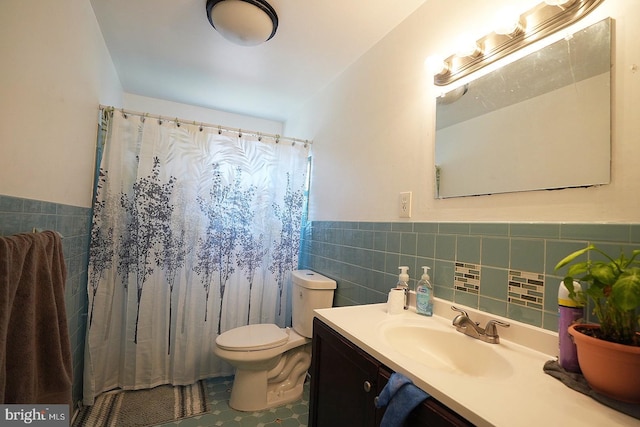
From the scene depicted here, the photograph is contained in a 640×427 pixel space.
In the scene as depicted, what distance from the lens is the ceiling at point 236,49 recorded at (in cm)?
144

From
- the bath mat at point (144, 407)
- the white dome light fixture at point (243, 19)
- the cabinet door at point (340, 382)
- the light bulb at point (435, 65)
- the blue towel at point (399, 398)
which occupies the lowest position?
the bath mat at point (144, 407)

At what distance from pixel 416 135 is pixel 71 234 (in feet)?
6.18

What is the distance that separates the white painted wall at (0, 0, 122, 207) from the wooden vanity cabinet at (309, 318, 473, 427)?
122 centimetres

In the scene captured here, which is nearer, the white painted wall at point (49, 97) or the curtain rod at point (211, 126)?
the white painted wall at point (49, 97)

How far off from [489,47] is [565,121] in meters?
0.42

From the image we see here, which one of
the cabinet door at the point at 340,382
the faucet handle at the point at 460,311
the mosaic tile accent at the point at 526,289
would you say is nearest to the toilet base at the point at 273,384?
the cabinet door at the point at 340,382

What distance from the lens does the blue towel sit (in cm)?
65

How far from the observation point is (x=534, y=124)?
90cm

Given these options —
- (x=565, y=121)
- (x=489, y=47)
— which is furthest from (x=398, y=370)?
(x=489, y=47)

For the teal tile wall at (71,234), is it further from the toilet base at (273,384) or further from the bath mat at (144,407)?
the toilet base at (273,384)

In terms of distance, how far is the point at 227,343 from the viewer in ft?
5.53

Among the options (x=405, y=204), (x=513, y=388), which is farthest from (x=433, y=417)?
(x=405, y=204)

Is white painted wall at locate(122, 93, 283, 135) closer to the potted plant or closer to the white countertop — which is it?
the white countertop

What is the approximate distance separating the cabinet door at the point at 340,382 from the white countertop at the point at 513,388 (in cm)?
5
